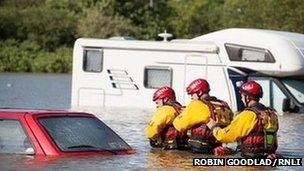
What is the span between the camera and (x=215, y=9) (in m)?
91.8

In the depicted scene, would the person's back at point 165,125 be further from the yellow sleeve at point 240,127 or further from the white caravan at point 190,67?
the white caravan at point 190,67

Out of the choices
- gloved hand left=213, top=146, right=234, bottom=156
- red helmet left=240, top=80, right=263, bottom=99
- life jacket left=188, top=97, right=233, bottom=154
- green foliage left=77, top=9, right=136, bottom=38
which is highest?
red helmet left=240, top=80, right=263, bottom=99

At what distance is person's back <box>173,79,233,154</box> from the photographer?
47.9 ft

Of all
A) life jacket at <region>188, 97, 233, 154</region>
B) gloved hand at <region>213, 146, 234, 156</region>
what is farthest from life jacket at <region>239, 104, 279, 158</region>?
life jacket at <region>188, 97, 233, 154</region>

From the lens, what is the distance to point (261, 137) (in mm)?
13906

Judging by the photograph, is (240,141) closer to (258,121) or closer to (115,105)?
(258,121)

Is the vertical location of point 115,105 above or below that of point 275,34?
below

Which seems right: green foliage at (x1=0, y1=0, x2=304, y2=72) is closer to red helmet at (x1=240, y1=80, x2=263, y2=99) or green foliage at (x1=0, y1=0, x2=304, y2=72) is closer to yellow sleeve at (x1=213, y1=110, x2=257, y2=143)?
red helmet at (x1=240, y1=80, x2=263, y2=99)

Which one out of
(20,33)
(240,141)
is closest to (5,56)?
(20,33)

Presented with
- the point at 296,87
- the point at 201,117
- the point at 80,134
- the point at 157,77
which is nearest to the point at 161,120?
the point at 201,117

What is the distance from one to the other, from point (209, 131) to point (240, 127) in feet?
3.15

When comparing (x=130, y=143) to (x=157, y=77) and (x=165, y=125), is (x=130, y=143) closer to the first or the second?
(x=165, y=125)

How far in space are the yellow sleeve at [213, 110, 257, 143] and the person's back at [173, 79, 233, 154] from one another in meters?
0.67

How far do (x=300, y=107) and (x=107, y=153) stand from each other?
54.2 feet
